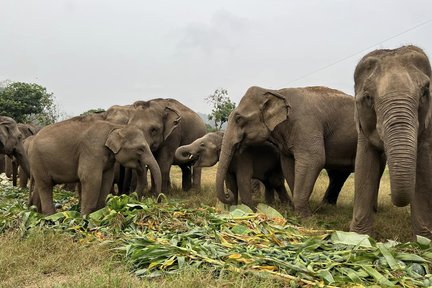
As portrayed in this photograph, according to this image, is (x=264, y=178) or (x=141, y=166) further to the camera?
(x=264, y=178)

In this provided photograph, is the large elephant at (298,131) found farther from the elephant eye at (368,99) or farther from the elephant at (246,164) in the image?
the elephant eye at (368,99)

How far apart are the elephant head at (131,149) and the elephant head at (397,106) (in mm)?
3281

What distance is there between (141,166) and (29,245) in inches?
108

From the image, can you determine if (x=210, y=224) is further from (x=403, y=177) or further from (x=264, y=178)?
(x=264, y=178)

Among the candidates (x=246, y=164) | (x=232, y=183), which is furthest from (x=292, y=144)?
(x=232, y=183)

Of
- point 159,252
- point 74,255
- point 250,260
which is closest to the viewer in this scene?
point 250,260

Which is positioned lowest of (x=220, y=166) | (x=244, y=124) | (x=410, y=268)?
(x=410, y=268)

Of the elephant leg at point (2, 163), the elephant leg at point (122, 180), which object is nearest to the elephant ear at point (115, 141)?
the elephant leg at point (122, 180)

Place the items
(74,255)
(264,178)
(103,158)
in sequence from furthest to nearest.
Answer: (264,178) → (103,158) → (74,255)

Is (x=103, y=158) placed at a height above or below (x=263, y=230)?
above

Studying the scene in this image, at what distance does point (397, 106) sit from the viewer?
3.97m

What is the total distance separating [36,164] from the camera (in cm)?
680

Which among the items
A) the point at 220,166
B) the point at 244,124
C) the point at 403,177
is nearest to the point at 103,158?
the point at 220,166

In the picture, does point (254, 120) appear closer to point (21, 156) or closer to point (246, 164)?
point (246, 164)
